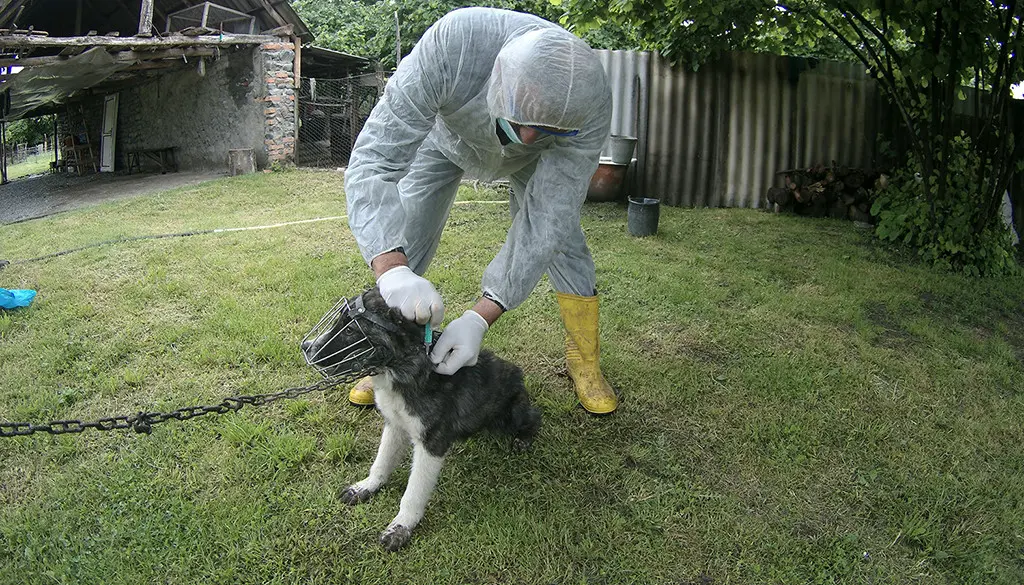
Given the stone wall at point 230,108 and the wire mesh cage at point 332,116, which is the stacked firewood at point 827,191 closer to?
the wire mesh cage at point 332,116

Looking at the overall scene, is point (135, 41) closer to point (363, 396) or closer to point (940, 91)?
point (363, 396)

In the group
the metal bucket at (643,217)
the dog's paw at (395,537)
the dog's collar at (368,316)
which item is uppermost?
the metal bucket at (643,217)

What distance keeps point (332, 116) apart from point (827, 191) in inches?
412

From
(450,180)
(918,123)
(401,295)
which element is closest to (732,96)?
(918,123)

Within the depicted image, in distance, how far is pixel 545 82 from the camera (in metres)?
2.12

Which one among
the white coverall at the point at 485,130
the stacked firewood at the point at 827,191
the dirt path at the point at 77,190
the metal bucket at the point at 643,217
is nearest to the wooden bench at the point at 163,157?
the dirt path at the point at 77,190

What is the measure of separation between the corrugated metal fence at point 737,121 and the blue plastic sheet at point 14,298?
22.8 ft

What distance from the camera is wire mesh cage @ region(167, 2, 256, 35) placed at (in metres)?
12.2

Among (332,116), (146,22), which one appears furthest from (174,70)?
(332,116)

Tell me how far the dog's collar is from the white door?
17109mm

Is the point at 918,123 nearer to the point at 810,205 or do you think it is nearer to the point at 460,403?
the point at 810,205

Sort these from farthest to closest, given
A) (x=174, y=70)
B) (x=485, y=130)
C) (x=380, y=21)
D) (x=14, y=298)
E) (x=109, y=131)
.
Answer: (x=109, y=131)
(x=380, y=21)
(x=174, y=70)
(x=14, y=298)
(x=485, y=130)

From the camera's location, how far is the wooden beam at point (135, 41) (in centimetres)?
883

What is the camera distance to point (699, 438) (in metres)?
3.06
